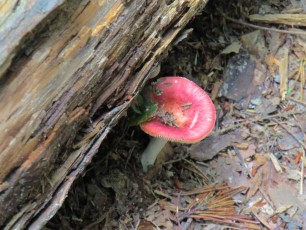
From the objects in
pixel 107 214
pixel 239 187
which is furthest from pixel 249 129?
pixel 107 214

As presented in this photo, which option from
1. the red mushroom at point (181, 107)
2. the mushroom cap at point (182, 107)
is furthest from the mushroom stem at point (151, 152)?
the mushroom cap at point (182, 107)

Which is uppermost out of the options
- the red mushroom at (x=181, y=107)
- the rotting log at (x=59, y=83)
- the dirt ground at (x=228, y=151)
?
the rotting log at (x=59, y=83)

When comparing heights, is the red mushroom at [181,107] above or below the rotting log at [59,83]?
below

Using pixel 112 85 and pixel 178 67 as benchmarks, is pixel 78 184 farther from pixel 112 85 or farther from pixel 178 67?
pixel 178 67

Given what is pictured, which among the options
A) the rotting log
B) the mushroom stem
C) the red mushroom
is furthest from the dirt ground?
the rotting log

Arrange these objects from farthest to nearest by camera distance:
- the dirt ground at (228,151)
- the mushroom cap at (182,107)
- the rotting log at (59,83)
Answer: the dirt ground at (228,151), the mushroom cap at (182,107), the rotting log at (59,83)

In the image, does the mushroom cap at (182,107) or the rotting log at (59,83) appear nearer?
the rotting log at (59,83)

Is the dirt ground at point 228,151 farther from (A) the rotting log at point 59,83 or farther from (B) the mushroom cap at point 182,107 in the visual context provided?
(A) the rotting log at point 59,83
